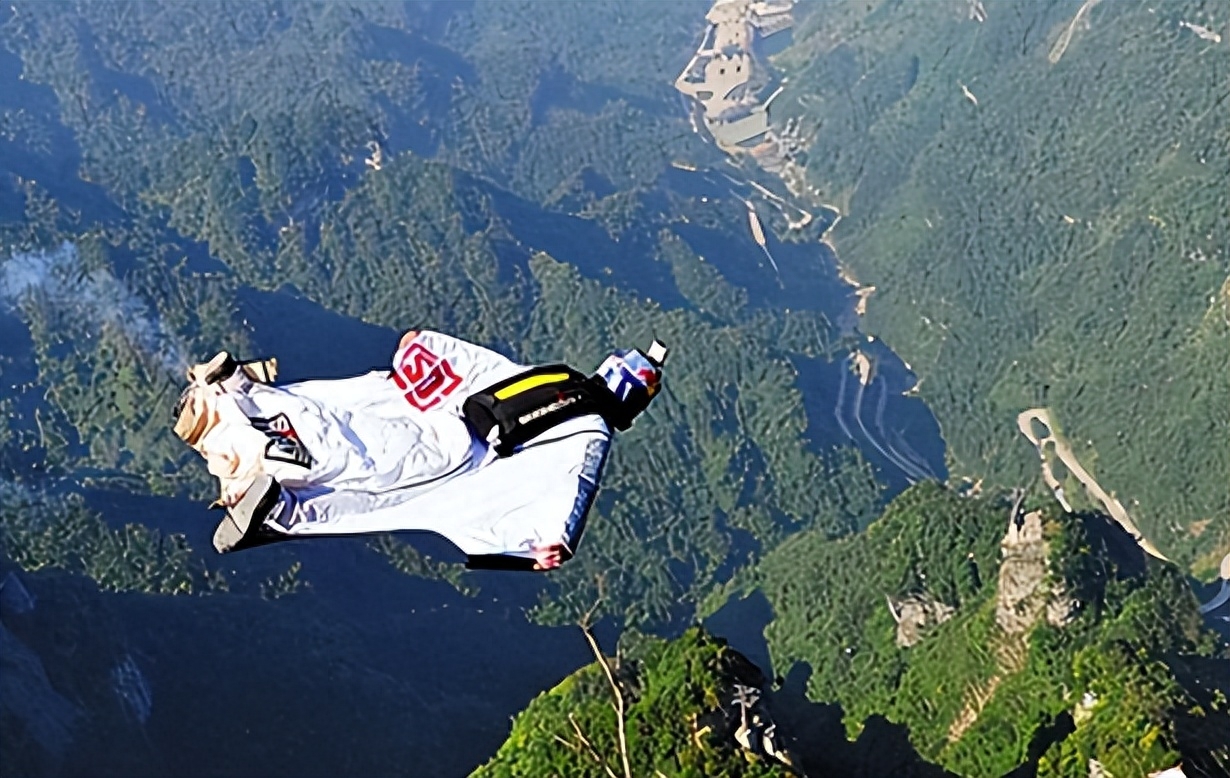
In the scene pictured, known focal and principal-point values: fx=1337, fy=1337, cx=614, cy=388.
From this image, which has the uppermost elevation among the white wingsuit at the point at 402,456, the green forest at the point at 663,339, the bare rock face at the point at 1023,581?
the white wingsuit at the point at 402,456

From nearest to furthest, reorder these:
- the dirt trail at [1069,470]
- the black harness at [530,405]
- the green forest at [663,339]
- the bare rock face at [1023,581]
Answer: the black harness at [530,405], the bare rock face at [1023,581], the green forest at [663,339], the dirt trail at [1069,470]

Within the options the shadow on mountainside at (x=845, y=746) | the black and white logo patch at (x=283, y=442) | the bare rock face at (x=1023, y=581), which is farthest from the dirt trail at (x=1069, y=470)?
the black and white logo patch at (x=283, y=442)

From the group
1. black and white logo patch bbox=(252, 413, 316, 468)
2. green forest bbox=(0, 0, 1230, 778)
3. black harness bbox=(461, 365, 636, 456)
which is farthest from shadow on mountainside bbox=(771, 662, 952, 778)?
black and white logo patch bbox=(252, 413, 316, 468)

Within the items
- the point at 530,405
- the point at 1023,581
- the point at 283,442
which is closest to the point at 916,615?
the point at 1023,581

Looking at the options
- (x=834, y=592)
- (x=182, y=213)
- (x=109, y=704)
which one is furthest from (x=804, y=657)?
(x=182, y=213)

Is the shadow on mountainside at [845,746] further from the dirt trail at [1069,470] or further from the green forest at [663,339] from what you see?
the dirt trail at [1069,470]

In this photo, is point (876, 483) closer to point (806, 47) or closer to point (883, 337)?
point (883, 337)

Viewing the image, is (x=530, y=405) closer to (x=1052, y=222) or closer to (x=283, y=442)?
(x=283, y=442)
